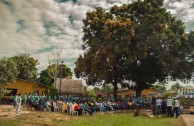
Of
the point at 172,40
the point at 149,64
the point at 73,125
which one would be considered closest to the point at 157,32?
the point at 172,40

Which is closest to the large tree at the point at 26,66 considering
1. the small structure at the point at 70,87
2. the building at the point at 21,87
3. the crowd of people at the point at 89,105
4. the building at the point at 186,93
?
the small structure at the point at 70,87

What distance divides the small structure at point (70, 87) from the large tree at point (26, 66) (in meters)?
23.6

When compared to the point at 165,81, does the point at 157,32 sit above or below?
above

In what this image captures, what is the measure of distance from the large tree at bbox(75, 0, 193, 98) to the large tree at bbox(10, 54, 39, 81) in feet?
117

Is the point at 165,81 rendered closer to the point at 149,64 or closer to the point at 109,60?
the point at 149,64

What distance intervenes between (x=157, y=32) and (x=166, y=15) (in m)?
4.52

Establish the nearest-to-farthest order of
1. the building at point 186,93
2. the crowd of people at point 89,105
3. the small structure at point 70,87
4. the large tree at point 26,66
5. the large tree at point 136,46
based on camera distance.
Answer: the crowd of people at point 89,105 < the building at point 186,93 < the large tree at point 136,46 < the small structure at point 70,87 < the large tree at point 26,66

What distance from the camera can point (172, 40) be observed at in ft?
128

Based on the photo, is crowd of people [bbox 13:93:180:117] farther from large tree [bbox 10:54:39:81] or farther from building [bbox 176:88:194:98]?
large tree [bbox 10:54:39:81]

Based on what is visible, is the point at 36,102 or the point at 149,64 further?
the point at 149,64

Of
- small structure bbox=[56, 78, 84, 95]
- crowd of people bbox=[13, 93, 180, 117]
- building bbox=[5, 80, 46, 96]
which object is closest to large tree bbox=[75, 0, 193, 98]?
crowd of people bbox=[13, 93, 180, 117]

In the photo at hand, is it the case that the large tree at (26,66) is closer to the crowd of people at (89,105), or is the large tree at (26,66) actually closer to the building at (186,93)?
the crowd of people at (89,105)

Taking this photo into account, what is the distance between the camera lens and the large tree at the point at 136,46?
37.8m

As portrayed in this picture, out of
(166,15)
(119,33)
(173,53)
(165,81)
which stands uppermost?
(166,15)
